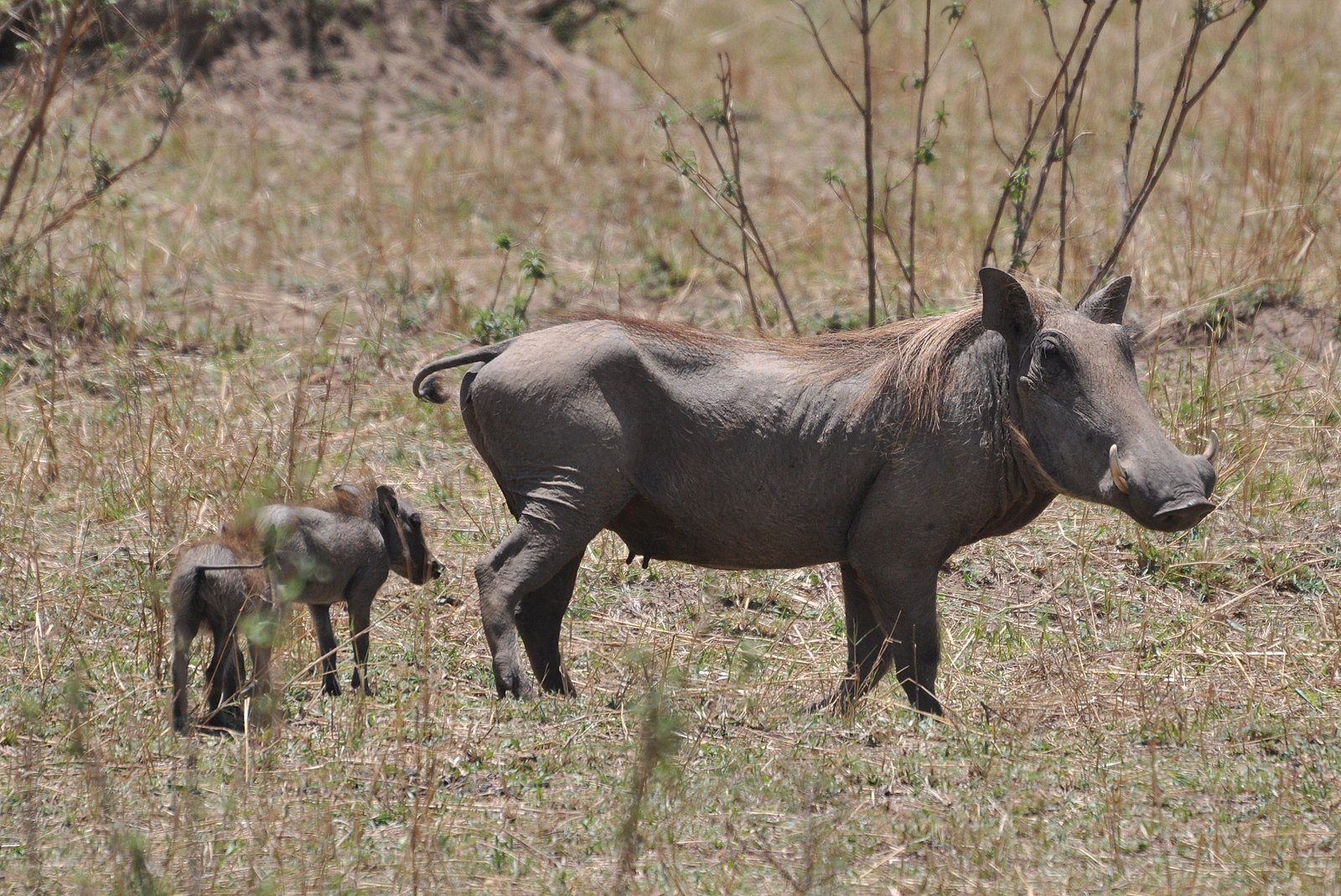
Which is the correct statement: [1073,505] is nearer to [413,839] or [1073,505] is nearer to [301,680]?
[301,680]

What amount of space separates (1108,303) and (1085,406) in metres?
0.42

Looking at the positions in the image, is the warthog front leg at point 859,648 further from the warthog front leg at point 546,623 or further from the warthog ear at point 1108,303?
the warthog ear at point 1108,303

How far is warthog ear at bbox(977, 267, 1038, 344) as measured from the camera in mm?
4699

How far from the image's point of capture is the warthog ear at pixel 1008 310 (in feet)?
15.4

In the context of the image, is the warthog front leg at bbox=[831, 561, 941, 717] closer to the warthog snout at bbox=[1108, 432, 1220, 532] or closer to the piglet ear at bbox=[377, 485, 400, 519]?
the warthog snout at bbox=[1108, 432, 1220, 532]

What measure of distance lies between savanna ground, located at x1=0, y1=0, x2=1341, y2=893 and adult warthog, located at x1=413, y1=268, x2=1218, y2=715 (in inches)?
7.4

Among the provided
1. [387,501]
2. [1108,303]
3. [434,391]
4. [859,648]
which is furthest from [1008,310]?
[387,501]

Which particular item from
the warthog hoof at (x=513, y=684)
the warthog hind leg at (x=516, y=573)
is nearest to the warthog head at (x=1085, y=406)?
the warthog hind leg at (x=516, y=573)

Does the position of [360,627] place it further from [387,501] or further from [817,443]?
[817,443]

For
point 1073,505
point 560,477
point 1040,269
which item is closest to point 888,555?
point 560,477

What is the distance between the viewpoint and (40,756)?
4203 mm

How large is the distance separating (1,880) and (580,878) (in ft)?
4.14

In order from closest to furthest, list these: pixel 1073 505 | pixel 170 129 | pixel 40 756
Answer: pixel 40 756, pixel 1073 505, pixel 170 129

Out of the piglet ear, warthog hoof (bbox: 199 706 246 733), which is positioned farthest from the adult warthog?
warthog hoof (bbox: 199 706 246 733)
